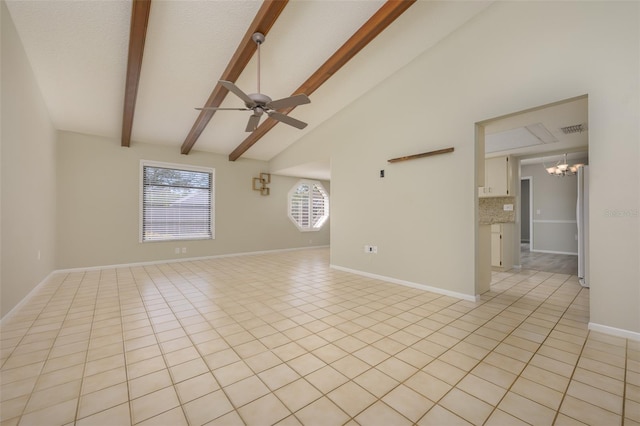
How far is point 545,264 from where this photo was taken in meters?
5.61

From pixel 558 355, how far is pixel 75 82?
20.4ft

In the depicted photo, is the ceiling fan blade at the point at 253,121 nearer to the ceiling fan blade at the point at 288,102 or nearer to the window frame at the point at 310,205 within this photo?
the ceiling fan blade at the point at 288,102

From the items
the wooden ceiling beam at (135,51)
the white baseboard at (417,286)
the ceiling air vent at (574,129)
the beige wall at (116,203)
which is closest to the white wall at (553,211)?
the ceiling air vent at (574,129)

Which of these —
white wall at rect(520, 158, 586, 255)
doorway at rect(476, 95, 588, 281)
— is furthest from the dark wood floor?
white wall at rect(520, 158, 586, 255)

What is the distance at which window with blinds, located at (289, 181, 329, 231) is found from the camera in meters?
8.13

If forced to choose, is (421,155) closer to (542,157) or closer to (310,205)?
(542,157)

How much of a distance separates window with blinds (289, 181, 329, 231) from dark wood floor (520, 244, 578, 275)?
5488 mm

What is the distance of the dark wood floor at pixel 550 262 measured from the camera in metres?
5.09

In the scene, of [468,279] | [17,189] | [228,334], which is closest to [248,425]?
[228,334]

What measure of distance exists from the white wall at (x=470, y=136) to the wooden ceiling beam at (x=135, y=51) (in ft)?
10.5

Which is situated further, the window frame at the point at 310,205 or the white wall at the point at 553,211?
the window frame at the point at 310,205

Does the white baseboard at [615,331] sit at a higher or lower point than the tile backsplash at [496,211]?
lower

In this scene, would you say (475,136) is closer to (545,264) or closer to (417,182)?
(417,182)

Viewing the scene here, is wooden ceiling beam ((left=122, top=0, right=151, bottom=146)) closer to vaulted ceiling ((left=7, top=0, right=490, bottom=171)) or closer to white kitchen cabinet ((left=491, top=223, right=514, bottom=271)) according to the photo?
vaulted ceiling ((left=7, top=0, right=490, bottom=171))
